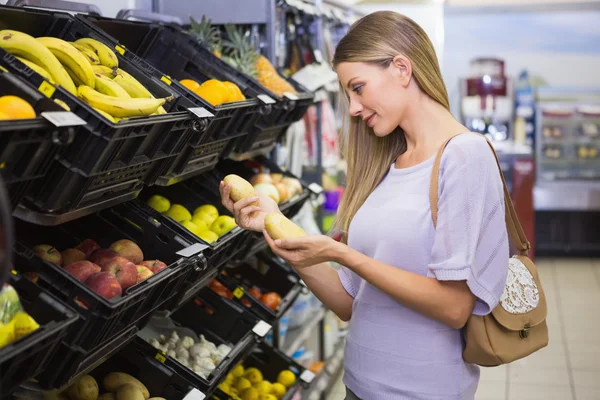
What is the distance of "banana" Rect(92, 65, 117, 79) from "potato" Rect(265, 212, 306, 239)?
64 cm

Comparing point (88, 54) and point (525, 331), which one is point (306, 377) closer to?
point (525, 331)

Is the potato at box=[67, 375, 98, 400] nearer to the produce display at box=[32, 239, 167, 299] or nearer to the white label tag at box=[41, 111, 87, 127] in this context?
the produce display at box=[32, 239, 167, 299]

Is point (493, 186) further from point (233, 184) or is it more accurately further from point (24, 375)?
point (24, 375)

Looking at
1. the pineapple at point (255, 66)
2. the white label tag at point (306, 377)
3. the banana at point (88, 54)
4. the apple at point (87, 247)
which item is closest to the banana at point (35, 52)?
the banana at point (88, 54)

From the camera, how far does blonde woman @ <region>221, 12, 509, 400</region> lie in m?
2.04

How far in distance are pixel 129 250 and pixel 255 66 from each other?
4.95ft

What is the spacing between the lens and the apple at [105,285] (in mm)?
1945

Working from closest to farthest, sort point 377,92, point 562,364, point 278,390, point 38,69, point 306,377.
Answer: point 38,69
point 377,92
point 278,390
point 306,377
point 562,364

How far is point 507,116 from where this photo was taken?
859cm

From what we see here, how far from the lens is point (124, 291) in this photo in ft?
6.85

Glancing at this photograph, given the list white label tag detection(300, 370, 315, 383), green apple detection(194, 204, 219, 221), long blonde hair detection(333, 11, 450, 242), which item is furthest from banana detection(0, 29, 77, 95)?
white label tag detection(300, 370, 315, 383)

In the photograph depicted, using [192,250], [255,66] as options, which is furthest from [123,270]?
[255,66]

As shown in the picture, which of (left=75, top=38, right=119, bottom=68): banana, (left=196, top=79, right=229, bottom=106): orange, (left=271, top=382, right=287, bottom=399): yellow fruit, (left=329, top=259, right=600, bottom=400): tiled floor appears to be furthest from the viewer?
(left=329, top=259, right=600, bottom=400): tiled floor

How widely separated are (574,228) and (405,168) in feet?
22.7
